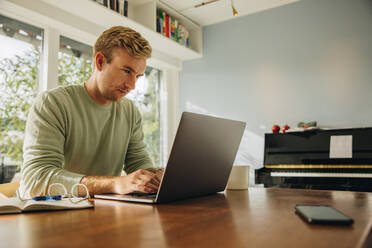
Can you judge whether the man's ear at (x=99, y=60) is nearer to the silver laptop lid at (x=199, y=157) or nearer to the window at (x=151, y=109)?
the silver laptop lid at (x=199, y=157)

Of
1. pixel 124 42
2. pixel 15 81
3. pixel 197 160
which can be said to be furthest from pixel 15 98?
pixel 197 160

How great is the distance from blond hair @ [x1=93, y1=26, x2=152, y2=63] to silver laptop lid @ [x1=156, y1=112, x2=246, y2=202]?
2.00 feet

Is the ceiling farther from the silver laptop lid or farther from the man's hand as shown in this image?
the man's hand

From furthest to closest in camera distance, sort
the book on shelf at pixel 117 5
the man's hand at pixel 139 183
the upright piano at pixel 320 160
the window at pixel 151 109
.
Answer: the window at pixel 151 109
the book on shelf at pixel 117 5
the upright piano at pixel 320 160
the man's hand at pixel 139 183

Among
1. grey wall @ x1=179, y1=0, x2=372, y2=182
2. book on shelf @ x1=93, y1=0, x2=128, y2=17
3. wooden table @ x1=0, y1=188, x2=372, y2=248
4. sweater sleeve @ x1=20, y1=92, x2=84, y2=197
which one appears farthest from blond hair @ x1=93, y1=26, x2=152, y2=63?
grey wall @ x1=179, y1=0, x2=372, y2=182

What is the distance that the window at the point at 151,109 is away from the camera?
376cm

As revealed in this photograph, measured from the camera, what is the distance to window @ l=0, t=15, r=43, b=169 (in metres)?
2.40

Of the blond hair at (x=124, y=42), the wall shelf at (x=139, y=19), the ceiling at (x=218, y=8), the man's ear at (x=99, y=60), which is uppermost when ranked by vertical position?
the ceiling at (x=218, y=8)

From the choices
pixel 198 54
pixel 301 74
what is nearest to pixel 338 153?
pixel 301 74

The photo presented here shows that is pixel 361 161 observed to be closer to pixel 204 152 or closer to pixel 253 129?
pixel 253 129

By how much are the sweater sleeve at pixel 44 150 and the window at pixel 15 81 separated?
134 centimetres

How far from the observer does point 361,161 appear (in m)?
2.60

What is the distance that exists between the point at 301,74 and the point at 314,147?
927 millimetres

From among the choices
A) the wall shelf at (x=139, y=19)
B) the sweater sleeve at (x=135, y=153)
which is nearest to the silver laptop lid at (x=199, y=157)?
the sweater sleeve at (x=135, y=153)
